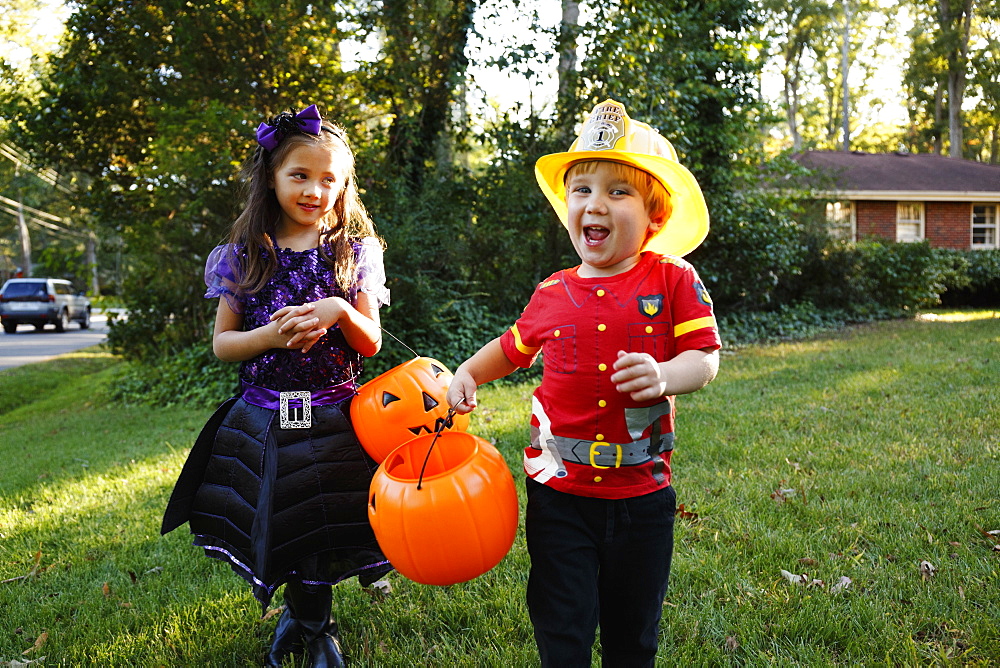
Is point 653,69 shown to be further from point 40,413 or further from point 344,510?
point 40,413

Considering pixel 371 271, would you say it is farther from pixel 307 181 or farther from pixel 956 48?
pixel 956 48

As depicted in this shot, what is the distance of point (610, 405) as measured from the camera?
186cm

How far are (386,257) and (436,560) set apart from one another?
21.0ft

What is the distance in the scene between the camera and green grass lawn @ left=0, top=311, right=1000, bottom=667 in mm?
2588

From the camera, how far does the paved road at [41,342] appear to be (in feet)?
49.8

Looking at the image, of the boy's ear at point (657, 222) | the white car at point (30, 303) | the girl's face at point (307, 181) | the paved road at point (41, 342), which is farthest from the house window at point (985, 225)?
the white car at point (30, 303)

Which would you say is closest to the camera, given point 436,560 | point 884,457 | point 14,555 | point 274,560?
point 436,560

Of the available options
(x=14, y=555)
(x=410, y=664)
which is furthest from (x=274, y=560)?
(x=14, y=555)

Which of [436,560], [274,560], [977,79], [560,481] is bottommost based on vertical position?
[274,560]

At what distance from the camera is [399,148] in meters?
8.96

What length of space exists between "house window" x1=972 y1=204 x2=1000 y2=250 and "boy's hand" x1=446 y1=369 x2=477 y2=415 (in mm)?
25320

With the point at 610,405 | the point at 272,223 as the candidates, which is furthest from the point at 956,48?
the point at 610,405

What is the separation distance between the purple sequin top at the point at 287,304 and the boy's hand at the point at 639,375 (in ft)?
3.94

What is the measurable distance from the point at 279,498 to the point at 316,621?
528mm
